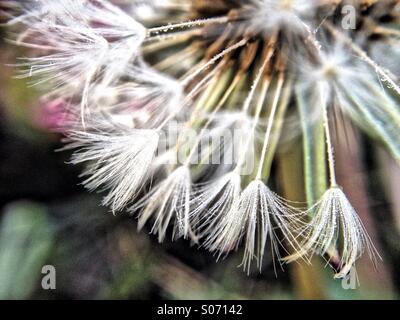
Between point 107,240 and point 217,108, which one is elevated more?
point 217,108

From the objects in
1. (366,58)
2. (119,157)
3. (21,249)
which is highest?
(366,58)

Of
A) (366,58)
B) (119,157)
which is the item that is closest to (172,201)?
(119,157)

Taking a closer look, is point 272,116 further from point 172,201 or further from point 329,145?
point 172,201

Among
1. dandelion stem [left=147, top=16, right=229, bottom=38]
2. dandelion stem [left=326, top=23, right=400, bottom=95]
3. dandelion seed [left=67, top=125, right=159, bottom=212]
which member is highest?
dandelion stem [left=147, top=16, right=229, bottom=38]

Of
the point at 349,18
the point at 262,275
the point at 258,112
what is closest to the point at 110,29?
the point at 258,112

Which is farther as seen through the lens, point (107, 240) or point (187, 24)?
point (107, 240)

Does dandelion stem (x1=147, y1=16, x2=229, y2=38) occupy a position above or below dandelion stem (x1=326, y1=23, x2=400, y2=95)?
above

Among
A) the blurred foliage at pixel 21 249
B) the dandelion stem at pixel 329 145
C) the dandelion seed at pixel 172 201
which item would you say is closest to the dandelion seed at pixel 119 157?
the dandelion seed at pixel 172 201

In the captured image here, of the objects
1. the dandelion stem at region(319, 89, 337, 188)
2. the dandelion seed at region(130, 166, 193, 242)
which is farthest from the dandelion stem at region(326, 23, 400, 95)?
the dandelion seed at region(130, 166, 193, 242)

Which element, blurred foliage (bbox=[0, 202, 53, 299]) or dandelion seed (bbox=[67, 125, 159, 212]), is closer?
dandelion seed (bbox=[67, 125, 159, 212])

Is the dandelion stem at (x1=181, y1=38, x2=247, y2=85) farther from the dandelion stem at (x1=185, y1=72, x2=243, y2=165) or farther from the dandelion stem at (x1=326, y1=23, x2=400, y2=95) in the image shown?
the dandelion stem at (x1=326, y1=23, x2=400, y2=95)
